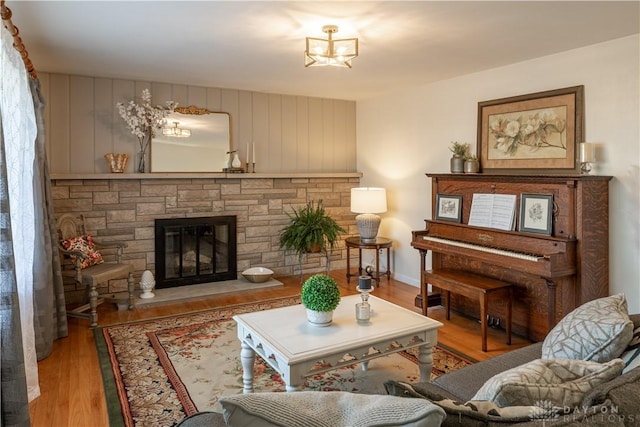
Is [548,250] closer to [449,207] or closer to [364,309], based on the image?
[449,207]

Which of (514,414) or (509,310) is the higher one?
(514,414)

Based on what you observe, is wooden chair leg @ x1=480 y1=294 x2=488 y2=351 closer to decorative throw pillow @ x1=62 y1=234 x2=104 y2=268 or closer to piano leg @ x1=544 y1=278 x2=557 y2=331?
piano leg @ x1=544 y1=278 x2=557 y2=331

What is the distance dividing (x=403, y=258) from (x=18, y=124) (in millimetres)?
4108

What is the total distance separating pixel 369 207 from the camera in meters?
5.26

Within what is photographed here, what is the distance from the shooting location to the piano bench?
3357 mm

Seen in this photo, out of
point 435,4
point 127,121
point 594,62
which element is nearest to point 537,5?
point 435,4

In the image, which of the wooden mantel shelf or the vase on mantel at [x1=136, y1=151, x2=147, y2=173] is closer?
the wooden mantel shelf

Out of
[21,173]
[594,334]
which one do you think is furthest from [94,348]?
[594,334]

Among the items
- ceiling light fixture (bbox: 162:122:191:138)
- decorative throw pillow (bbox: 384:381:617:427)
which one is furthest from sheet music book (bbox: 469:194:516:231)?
ceiling light fixture (bbox: 162:122:191:138)

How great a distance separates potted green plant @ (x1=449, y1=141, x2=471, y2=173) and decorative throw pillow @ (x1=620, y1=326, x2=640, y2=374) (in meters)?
2.80

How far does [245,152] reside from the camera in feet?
17.9

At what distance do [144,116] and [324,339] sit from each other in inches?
139

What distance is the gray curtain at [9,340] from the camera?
1.75 m

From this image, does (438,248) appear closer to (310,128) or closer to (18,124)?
(310,128)
